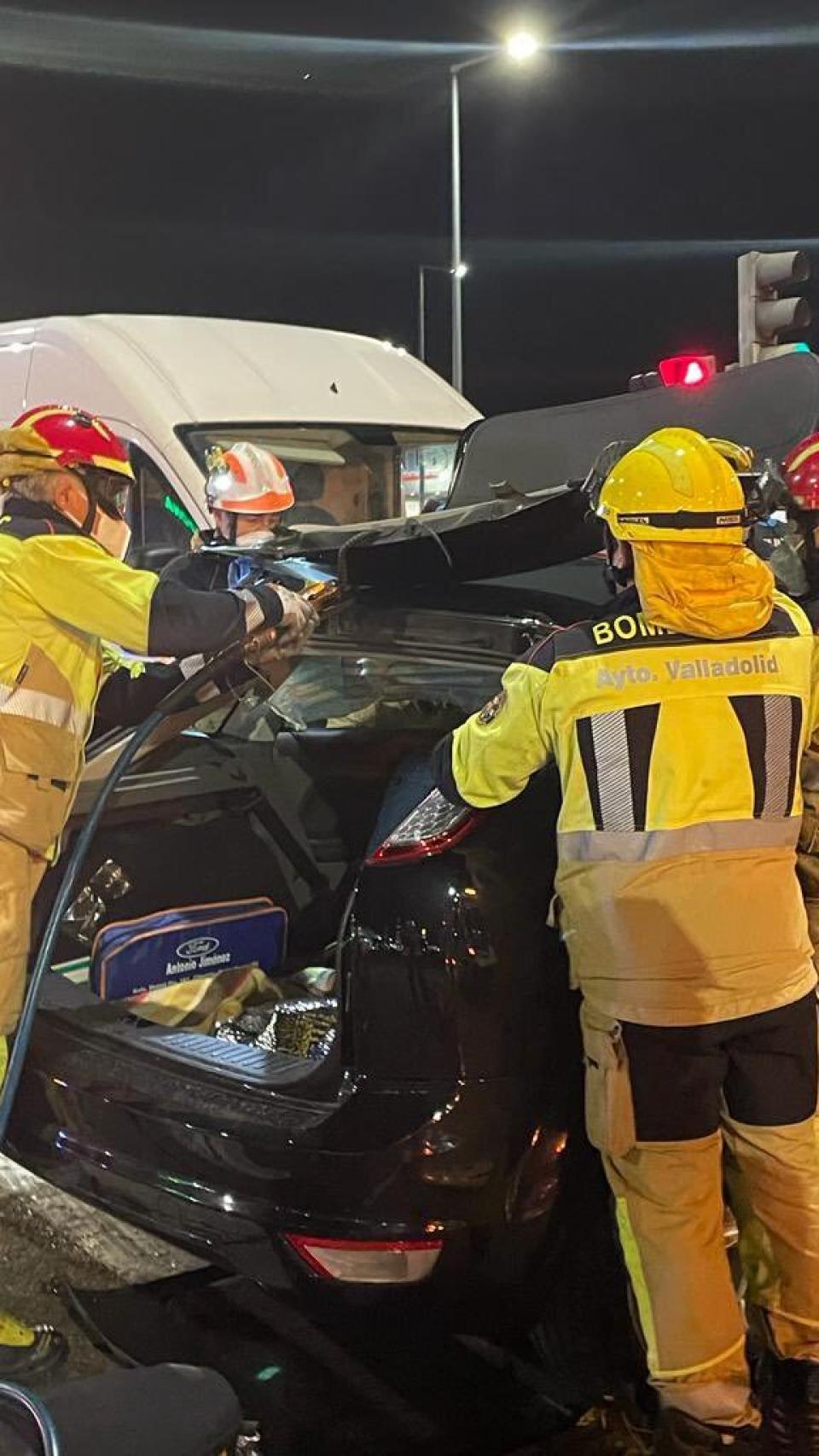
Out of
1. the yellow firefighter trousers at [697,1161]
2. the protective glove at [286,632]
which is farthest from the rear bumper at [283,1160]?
the protective glove at [286,632]

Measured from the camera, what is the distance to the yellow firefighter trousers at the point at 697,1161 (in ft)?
8.37

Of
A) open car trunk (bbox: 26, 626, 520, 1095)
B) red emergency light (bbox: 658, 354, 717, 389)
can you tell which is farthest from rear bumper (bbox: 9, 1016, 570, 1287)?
red emergency light (bbox: 658, 354, 717, 389)

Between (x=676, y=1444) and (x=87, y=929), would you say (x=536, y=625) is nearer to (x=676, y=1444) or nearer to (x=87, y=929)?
(x=87, y=929)

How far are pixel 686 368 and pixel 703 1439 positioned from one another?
13.3 feet

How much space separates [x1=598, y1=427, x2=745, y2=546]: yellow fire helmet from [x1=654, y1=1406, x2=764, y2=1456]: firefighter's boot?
165 centimetres

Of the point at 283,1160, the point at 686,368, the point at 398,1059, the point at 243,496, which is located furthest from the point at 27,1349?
the point at 686,368

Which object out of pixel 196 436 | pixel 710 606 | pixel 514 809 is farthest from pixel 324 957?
pixel 196 436

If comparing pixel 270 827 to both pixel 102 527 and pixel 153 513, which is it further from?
pixel 153 513

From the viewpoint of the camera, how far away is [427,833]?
2.57 metres

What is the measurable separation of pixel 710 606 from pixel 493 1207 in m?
1.16

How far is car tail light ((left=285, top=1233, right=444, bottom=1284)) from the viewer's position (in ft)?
8.13

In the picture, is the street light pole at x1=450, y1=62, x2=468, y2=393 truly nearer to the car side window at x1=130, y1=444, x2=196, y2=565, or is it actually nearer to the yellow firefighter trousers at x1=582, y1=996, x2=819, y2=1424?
the car side window at x1=130, y1=444, x2=196, y2=565

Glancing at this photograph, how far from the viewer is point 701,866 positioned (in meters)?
2.52

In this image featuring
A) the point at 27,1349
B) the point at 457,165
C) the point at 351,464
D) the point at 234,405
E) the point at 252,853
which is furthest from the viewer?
the point at 457,165
